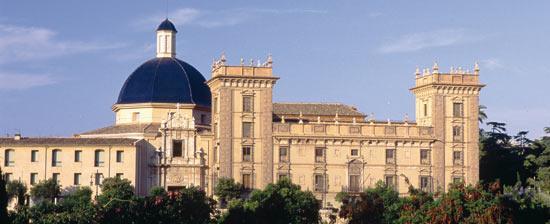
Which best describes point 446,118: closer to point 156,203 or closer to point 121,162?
Answer: point 121,162

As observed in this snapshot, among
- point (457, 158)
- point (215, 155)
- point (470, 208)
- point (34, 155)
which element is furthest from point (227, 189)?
point (470, 208)

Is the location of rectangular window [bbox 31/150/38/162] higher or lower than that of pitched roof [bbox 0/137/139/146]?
lower

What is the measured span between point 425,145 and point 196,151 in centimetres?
1466

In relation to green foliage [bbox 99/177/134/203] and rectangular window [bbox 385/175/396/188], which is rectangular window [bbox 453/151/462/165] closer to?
rectangular window [bbox 385/175/396/188]

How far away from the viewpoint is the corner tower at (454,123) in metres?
86.1

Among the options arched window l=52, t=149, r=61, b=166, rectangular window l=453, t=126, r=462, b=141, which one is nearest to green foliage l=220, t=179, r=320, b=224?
rectangular window l=453, t=126, r=462, b=141

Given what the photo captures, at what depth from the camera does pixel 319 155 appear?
84.7 m

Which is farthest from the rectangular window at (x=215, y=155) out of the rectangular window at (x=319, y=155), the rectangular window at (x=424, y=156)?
the rectangular window at (x=424, y=156)

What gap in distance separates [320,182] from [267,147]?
4.06 m

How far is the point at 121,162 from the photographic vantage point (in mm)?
84688

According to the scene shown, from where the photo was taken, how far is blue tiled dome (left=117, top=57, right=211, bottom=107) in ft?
299

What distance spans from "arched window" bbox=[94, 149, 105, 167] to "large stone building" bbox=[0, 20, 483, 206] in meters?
0.06

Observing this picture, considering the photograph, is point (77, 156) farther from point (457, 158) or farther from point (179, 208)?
point (457, 158)

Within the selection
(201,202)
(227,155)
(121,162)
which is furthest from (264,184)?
(201,202)
